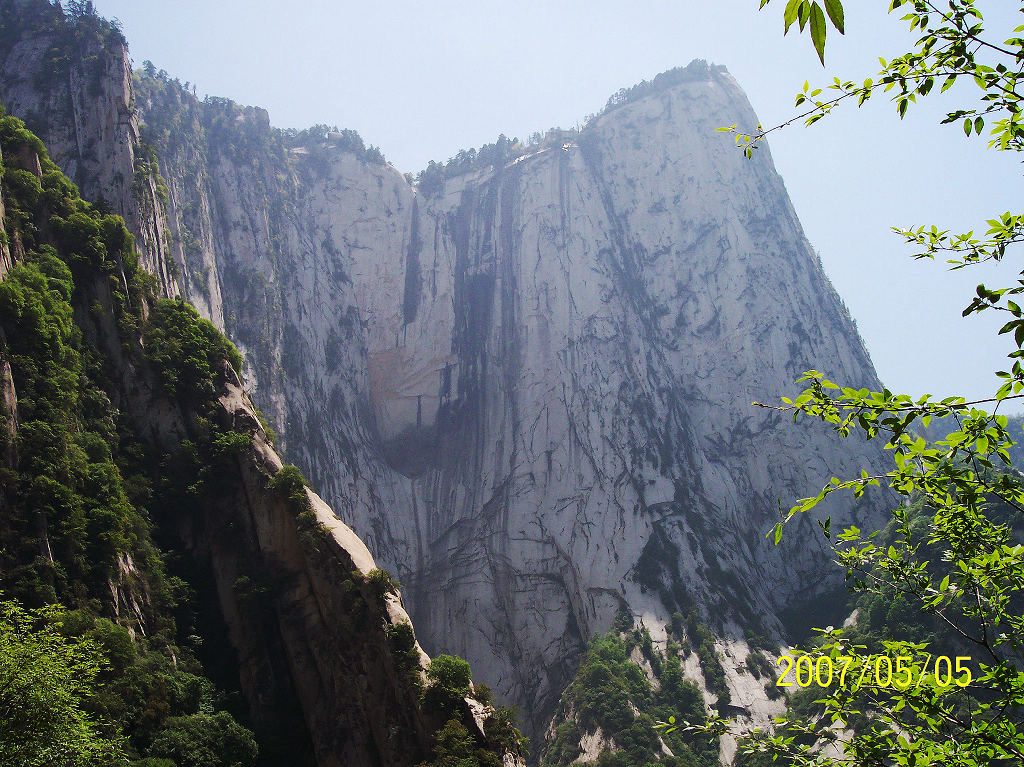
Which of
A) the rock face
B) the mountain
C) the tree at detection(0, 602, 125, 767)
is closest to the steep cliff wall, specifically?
the rock face

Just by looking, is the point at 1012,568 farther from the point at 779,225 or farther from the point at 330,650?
the point at 779,225

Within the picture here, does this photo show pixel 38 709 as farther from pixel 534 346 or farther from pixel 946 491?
pixel 534 346

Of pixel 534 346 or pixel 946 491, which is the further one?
pixel 534 346

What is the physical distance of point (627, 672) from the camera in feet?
138

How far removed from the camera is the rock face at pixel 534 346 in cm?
5059

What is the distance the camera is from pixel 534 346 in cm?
6219

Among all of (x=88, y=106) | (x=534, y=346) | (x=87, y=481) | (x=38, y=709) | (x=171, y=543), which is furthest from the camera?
(x=534, y=346)

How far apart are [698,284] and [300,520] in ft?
152
